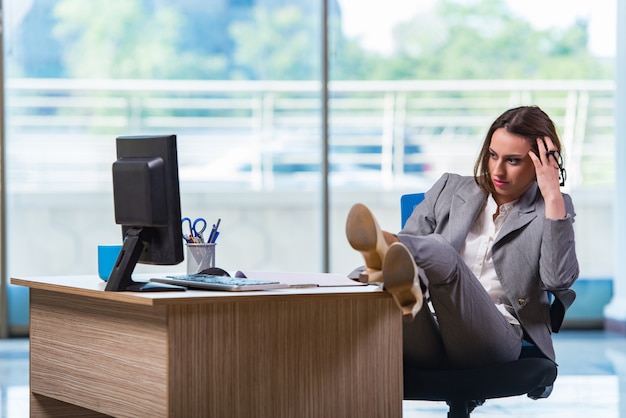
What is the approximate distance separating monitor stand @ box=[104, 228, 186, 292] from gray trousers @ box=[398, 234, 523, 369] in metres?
0.56

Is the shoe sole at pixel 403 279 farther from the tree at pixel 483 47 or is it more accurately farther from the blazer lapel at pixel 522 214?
the tree at pixel 483 47

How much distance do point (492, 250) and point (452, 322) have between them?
12.2 inches

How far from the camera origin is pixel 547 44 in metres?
5.63

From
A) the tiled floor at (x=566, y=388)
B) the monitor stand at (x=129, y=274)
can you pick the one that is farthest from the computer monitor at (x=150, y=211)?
the tiled floor at (x=566, y=388)

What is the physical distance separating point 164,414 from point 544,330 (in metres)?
1.03

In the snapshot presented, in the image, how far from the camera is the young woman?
228 centimetres

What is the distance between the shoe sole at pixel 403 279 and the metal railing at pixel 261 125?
11.0 ft

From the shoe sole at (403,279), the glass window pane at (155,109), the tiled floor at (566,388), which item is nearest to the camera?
the shoe sole at (403,279)

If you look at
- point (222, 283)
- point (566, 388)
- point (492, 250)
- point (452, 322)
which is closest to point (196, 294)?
point (222, 283)

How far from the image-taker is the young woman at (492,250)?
7.48 ft

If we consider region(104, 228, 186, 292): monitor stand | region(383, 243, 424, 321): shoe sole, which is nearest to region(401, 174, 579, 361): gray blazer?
region(383, 243, 424, 321): shoe sole

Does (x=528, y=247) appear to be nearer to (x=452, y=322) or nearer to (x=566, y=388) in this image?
(x=452, y=322)

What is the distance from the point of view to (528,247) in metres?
2.60

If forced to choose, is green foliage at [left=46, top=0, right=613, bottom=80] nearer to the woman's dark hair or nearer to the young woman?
the young woman
